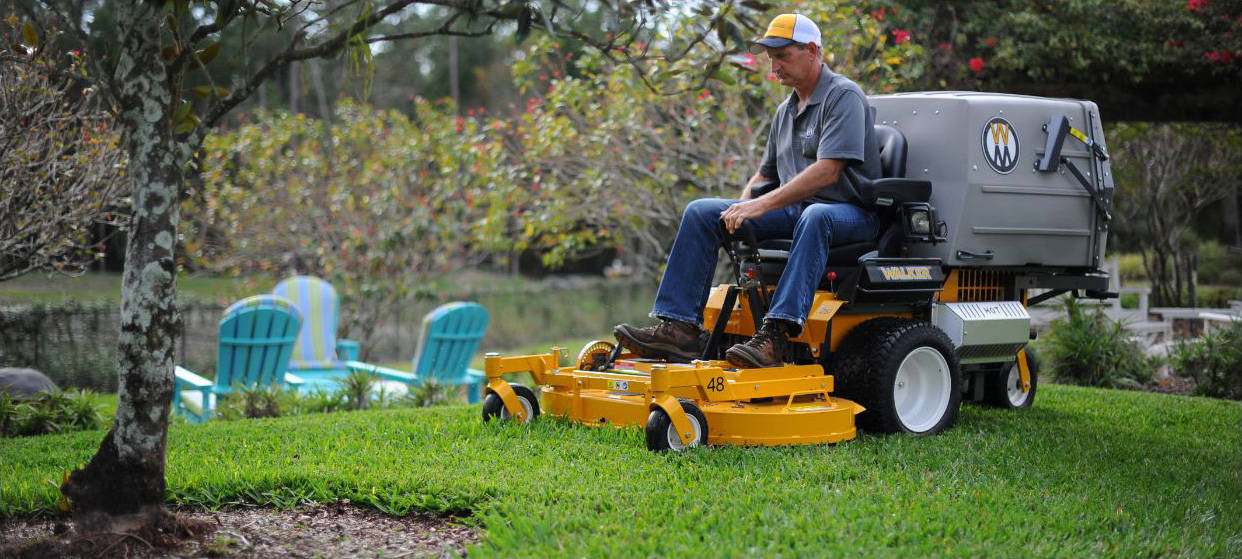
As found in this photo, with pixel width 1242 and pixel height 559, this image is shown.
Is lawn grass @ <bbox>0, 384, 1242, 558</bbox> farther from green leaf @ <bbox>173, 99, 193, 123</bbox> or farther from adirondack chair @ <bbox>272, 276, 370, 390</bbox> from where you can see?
adirondack chair @ <bbox>272, 276, 370, 390</bbox>

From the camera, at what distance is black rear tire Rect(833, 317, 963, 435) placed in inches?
199

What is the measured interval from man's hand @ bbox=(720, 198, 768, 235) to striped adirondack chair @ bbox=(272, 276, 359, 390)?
19.3 feet

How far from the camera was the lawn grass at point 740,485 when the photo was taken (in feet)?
11.3

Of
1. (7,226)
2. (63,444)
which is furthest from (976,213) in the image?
(7,226)

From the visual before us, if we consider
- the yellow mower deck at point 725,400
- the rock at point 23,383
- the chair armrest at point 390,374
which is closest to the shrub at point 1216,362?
the yellow mower deck at point 725,400

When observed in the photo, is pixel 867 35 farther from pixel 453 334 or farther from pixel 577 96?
pixel 453 334

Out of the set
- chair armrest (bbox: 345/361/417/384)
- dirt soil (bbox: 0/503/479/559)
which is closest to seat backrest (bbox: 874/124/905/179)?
dirt soil (bbox: 0/503/479/559)

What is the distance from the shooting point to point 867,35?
8352mm

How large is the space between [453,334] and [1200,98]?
6.80 metres

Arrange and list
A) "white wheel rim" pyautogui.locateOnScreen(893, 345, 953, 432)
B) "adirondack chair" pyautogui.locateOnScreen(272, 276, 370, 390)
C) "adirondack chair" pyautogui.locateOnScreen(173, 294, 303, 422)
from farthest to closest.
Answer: "adirondack chair" pyautogui.locateOnScreen(272, 276, 370, 390) < "adirondack chair" pyautogui.locateOnScreen(173, 294, 303, 422) < "white wheel rim" pyautogui.locateOnScreen(893, 345, 953, 432)

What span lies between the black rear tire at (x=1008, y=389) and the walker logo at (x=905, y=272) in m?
1.27

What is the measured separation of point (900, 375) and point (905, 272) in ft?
1.84

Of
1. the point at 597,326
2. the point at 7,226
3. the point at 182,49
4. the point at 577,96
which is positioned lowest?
the point at 597,326

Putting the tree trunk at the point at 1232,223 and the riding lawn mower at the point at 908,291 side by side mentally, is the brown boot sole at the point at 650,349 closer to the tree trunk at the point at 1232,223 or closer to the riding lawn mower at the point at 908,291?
the riding lawn mower at the point at 908,291
